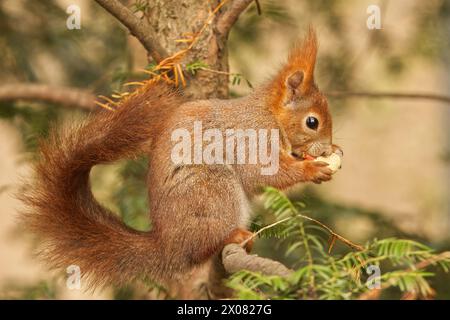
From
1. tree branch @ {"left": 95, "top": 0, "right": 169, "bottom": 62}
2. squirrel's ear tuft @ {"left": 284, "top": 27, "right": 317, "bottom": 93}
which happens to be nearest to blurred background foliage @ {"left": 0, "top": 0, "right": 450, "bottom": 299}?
squirrel's ear tuft @ {"left": 284, "top": 27, "right": 317, "bottom": 93}

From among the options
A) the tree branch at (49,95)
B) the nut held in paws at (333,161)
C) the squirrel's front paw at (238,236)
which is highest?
the tree branch at (49,95)

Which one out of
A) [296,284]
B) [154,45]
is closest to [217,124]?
[154,45]

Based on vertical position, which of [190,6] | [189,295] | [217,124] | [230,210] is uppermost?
[190,6]

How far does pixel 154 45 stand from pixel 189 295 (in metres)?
0.82

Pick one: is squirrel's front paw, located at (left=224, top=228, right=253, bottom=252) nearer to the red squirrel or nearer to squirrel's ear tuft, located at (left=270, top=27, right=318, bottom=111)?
the red squirrel

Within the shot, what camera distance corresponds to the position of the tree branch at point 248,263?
4.31 feet

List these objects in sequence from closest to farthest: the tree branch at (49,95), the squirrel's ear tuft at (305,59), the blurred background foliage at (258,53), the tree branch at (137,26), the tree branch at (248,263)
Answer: the tree branch at (248,263) < the tree branch at (137,26) < the squirrel's ear tuft at (305,59) < the tree branch at (49,95) < the blurred background foliage at (258,53)

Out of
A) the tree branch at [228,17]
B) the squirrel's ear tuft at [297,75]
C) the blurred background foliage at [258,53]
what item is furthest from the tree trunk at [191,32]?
the blurred background foliage at [258,53]

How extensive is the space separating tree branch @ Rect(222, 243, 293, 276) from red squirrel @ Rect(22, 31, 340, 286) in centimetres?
15

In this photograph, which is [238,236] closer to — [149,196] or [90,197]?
[149,196]

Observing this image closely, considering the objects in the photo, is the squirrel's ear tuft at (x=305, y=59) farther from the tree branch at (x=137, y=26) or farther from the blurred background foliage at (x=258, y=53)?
the tree branch at (x=137, y=26)

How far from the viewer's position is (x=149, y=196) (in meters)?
1.94
